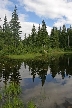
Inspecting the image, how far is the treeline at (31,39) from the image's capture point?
59863 mm

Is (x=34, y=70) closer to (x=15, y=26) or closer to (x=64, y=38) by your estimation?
(x=15, y=26)

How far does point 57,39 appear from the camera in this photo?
95.8 m

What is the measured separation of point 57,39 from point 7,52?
4375cm

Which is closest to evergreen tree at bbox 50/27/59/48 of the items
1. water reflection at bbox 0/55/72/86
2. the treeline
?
the treeline

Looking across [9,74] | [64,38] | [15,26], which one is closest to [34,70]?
[9,74]

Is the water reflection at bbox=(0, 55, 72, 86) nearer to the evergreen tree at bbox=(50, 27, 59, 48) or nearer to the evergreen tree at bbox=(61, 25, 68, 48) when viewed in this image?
the evergreen tree at bbox=(50, 27, 59, 48)

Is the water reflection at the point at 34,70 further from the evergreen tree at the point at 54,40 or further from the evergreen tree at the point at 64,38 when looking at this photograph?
the evergreen tree at the point at 64,38

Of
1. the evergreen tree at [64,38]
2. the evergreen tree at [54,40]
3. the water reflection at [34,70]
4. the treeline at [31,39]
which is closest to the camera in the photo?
the water reflection at [34,70]

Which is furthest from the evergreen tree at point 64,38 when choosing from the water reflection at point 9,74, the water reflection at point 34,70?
the water reflection at point 9,74

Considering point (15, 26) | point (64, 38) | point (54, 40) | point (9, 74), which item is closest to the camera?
point (9, 74)

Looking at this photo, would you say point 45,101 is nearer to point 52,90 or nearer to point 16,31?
point 52,90

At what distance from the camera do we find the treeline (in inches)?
2357

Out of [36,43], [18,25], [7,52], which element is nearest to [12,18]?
[18,25]

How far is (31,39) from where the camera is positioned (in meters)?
86.2
